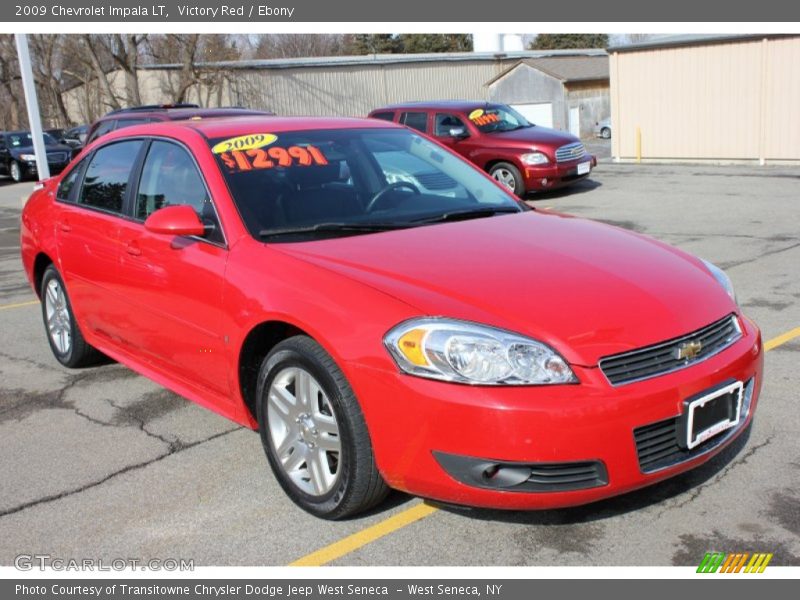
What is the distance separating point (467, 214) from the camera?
4312 millimetres

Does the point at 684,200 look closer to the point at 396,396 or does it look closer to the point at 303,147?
the point at 303,147

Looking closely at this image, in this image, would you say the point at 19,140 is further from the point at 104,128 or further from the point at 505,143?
the point at 505,143

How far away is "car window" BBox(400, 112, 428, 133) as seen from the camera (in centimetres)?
1597

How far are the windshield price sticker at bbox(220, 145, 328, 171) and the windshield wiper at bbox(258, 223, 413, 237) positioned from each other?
Answer: 1.54ft

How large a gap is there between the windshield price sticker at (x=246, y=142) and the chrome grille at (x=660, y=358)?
7.31 feet

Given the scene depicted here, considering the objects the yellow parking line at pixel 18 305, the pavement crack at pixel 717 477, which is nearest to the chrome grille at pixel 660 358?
the pavement crack at pixel 717 477

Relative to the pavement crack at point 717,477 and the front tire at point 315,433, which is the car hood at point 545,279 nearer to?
the front tire at point 315,433

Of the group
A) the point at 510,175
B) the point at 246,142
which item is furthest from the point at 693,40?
the point at 246,142

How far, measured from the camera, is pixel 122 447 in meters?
4.45

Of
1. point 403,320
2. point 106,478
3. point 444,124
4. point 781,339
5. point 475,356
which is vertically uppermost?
point 444,124

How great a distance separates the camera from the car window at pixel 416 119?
16.0 metres

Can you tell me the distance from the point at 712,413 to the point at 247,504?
1.99 metres

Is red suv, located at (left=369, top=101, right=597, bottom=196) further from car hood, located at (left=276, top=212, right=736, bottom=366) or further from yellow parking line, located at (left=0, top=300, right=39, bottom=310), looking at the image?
car hood, located at (left=276, top=212, right=736, bottom=366)

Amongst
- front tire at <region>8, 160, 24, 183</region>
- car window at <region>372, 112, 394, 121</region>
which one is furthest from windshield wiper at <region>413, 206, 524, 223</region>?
front tire at <region>8, 160, 24, 183</region>
